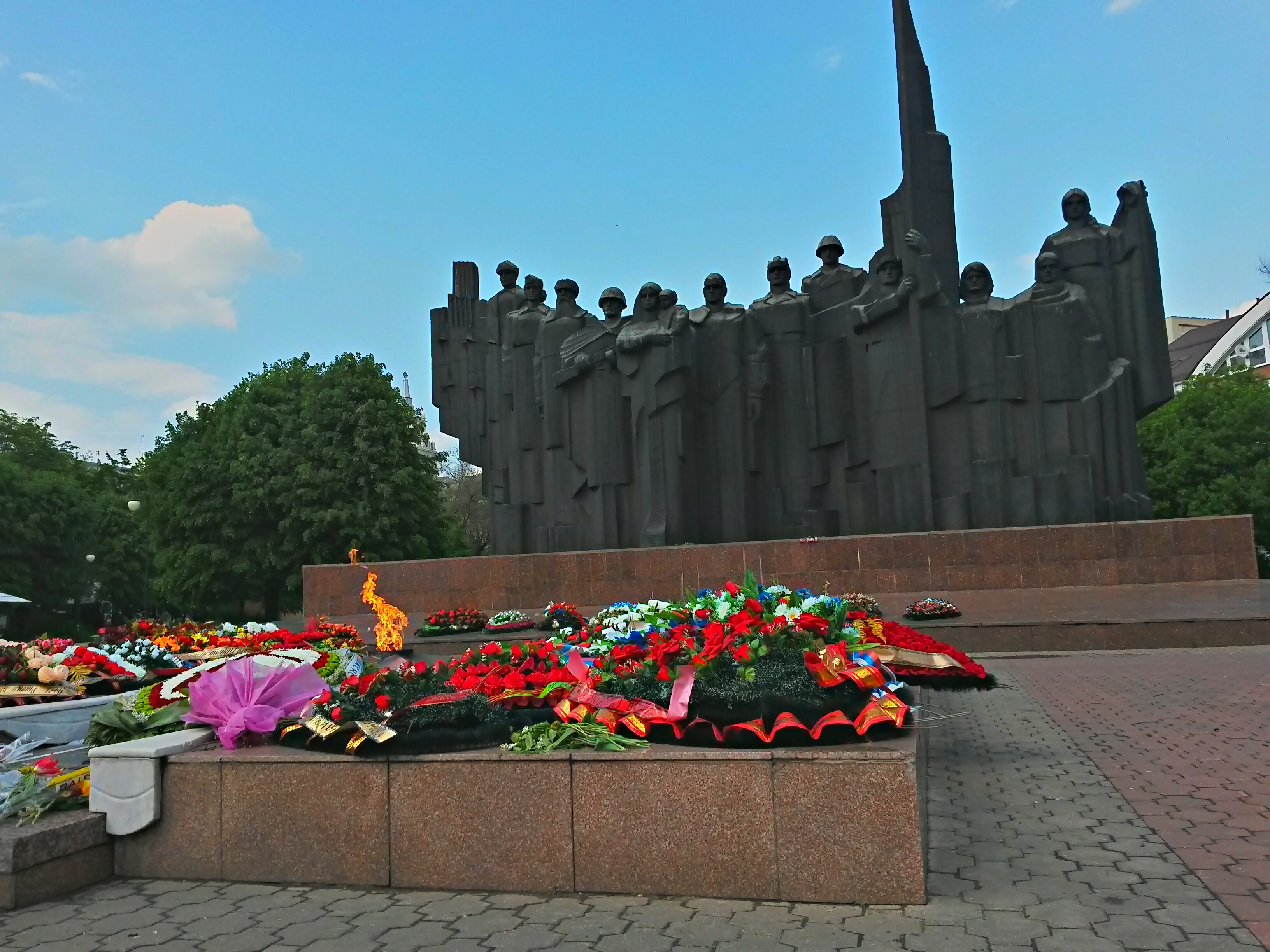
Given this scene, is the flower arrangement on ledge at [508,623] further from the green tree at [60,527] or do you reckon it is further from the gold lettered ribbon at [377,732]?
the green tree at [60,527]

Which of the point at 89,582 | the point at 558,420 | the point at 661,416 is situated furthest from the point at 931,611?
the point at 89,582

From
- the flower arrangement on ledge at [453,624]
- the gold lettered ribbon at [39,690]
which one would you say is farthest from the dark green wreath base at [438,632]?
the gold lettered ribbon at [39,690]

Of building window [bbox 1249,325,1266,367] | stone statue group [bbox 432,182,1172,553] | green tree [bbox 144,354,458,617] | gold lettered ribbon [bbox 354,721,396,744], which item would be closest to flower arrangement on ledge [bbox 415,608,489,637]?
stone statue group [bbox 432,182,1172,553]

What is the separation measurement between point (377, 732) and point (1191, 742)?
16.8 ft

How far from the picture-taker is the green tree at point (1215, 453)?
95.0 feet

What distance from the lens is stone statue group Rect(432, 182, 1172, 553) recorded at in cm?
1567

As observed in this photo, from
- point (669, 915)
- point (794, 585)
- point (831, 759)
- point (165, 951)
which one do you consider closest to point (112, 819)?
point (165, 951)

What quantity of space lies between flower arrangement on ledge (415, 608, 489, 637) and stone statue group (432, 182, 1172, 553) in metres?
3.42

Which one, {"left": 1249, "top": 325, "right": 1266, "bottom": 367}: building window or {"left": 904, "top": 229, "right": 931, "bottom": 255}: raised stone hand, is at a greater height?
{"left": 1249, "top": 325, "right": 1266, "bottom": 367}: building window

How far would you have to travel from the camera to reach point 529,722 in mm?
4266

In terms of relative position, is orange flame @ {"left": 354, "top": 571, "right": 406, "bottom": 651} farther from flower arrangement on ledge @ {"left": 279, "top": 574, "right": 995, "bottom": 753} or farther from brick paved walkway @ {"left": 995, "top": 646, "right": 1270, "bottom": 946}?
brick paved walkway @ {"left": 995, "top": 646, "right": 1270, "bottom": 946}

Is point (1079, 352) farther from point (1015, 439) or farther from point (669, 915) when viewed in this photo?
point (669, 915)

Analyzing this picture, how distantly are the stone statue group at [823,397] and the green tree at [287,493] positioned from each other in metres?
5.94

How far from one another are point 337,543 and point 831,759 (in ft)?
80.5
